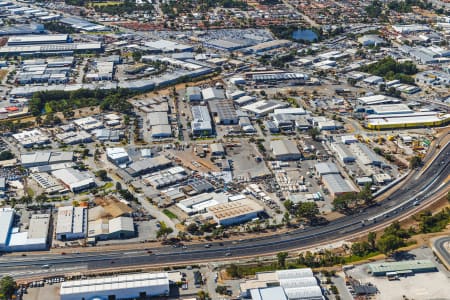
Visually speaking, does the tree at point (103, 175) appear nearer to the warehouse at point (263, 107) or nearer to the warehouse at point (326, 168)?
the warehouse at point (326, 168)

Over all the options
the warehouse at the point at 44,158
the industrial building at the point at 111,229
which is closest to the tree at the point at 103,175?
the warehouse at the point at 44,158

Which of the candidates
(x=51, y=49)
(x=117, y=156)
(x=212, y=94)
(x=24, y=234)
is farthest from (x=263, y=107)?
(x=51, y=49)

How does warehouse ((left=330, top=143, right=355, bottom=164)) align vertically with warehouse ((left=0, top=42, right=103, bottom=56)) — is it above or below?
above

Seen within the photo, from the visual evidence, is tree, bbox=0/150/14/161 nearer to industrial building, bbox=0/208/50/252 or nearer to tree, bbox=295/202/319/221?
industrial building, bbox=0/208/50/252

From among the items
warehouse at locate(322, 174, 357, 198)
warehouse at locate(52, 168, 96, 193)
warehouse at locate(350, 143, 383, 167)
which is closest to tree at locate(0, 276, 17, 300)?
warehouse at locate(52, 168, 96, 193)

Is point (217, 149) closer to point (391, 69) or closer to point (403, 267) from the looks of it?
point (403, 267)
